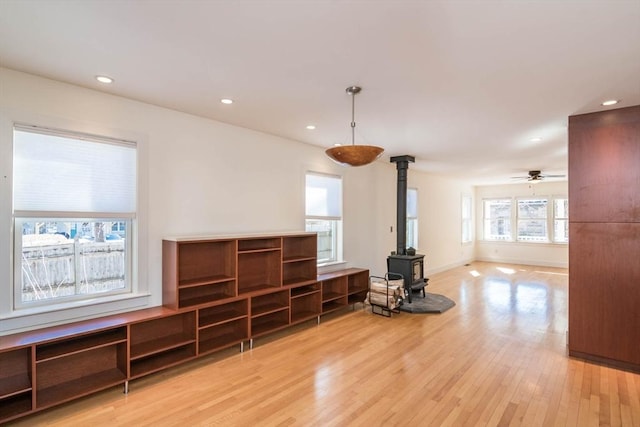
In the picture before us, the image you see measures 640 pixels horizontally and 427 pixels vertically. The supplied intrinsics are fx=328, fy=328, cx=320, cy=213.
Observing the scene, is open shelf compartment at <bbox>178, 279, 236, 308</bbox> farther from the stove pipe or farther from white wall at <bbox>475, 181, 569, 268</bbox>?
white wall at <bbox>475, 181, 569, 268</bbox>

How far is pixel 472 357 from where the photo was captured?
3.60m

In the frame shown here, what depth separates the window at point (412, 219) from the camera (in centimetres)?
789

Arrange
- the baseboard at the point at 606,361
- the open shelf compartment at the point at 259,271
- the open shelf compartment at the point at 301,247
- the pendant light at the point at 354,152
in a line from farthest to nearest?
the open shelf compartment at the point at 301,247 < the open shelf compartment at the point at 259,271 < the baseboard at the point at 606,361 < the pendant light at the point at 354,152

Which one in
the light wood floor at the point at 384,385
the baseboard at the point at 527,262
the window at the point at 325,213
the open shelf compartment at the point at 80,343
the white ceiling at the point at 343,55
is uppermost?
the white ceiling at the point at 343,55

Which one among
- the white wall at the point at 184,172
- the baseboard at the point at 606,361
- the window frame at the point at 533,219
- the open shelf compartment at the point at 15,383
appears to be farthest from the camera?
the window frame at the point at 533,219

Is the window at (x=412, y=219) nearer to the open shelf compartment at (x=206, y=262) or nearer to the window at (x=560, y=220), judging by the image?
the window at (x=560, y=220)

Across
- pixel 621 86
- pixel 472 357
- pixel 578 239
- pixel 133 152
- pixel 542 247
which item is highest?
pixel 621 86

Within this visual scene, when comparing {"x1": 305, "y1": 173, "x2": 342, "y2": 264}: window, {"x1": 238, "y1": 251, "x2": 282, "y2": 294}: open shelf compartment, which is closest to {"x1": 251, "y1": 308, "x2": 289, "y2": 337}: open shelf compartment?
{"x1": 238, "y1": 251, "x2": 282, "y2": 294}: open shelf compartment

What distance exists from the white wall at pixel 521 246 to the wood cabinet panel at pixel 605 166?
7075 millimetres

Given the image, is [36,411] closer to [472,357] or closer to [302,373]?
[302,373]

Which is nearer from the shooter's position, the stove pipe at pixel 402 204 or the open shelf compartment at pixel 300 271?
the open shelf compartment at pixel 300 271

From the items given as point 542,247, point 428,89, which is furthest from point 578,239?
point 542,247

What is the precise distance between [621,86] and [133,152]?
454 cm

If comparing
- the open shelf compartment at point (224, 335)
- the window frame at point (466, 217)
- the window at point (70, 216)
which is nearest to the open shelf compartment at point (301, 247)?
the open shelf compartment at point (224, 335)
